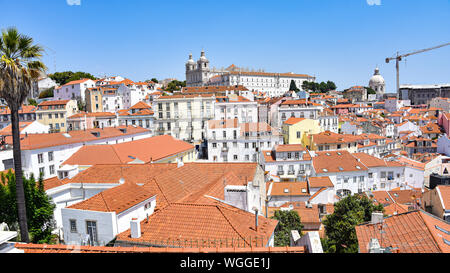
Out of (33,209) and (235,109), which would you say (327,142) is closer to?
(235,109)

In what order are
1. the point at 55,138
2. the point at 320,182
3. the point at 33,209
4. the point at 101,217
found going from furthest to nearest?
the point at 320,182, the point at 55,138, the point at 33,209, the point at 101,217

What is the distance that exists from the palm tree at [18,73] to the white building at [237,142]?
20533 millimetres

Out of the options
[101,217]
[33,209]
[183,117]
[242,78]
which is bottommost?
[33,209]

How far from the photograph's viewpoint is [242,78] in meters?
85.2

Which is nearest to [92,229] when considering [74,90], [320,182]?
[320,182]

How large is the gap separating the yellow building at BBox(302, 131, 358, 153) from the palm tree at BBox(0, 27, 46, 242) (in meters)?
26.5

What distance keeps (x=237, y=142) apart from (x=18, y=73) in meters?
21.3


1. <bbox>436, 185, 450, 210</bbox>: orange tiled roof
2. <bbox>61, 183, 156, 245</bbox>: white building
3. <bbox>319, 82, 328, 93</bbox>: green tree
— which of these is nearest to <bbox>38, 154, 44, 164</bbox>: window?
<bbox>61, 183, 156, 245</bbox>: white building

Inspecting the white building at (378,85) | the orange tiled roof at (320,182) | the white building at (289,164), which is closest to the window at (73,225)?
the orange tiled roof at (320,182)

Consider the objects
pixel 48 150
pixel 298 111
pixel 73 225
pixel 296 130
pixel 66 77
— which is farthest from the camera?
pixel 66 77

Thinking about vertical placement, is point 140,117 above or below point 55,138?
above

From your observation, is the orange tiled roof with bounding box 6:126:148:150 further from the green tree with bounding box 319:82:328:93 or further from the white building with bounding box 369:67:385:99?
the green tree with bounding box 319:82:328:93
